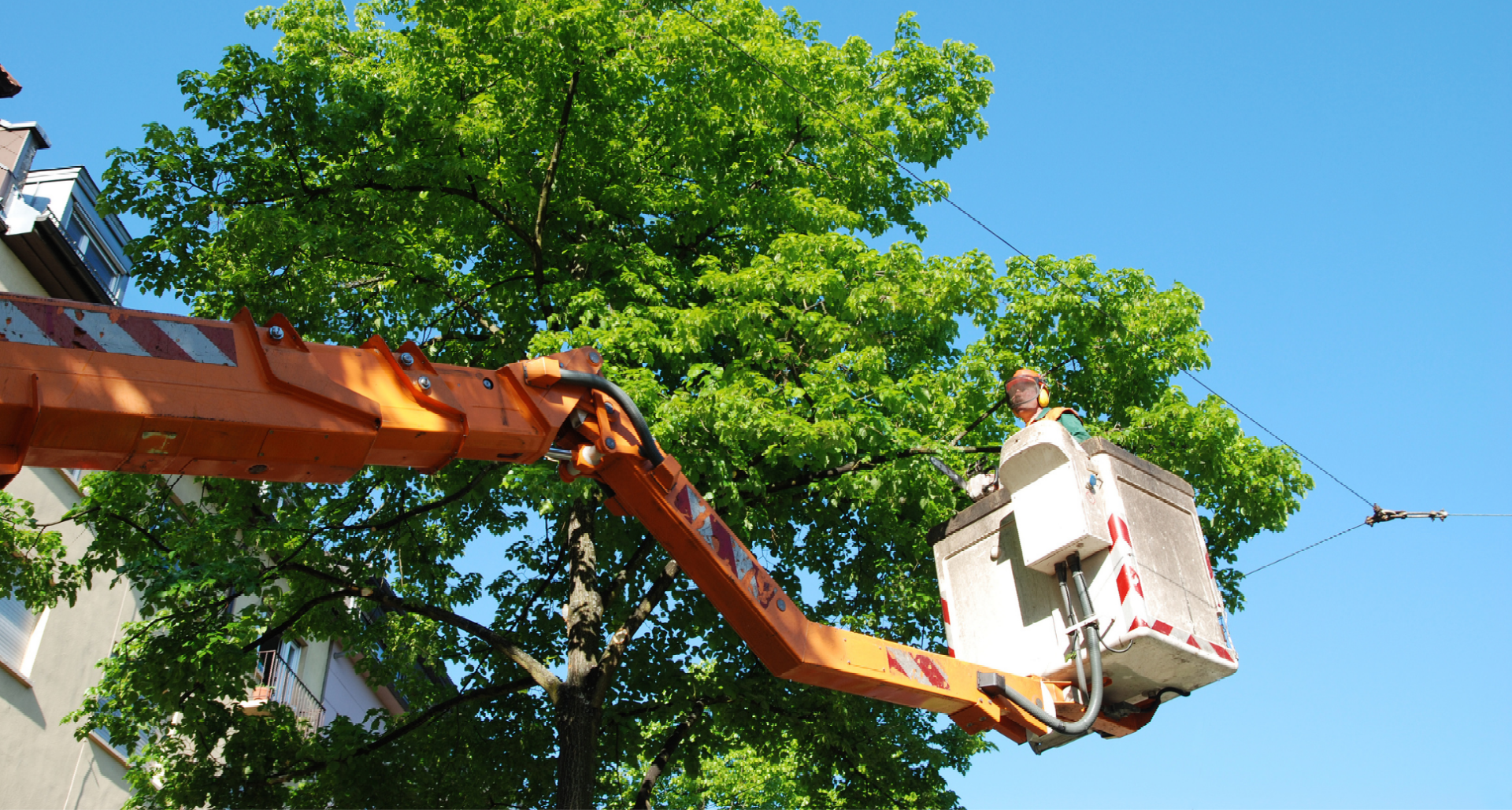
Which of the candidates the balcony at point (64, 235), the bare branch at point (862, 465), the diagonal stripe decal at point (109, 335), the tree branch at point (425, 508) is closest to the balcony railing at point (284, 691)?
the balcony at point (64, 235)

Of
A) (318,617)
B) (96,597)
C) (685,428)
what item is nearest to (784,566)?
(685,428)

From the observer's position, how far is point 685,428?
9.07 metres

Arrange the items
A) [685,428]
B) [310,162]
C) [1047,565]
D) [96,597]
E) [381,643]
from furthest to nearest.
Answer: [96,597], [381,643], [310,162], [685,428], [1047,565]

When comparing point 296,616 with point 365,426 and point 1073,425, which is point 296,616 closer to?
point 365,426

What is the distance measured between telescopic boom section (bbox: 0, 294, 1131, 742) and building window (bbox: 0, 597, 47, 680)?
9484mm

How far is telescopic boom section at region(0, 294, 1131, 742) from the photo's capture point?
14.5ft

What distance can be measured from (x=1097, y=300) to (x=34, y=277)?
12.4 m

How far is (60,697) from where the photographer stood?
43.0 feet

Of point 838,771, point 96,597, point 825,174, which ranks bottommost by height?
point 838,771

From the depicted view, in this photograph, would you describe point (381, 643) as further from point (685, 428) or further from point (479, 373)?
point (479, 373)

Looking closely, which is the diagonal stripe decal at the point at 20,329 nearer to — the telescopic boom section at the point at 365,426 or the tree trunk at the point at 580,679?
the telescopic boom section at the point at 365,426

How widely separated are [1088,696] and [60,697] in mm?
11678

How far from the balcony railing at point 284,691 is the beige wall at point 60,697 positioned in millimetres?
2580

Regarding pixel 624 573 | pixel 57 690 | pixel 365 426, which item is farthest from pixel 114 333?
pixel 57 690
